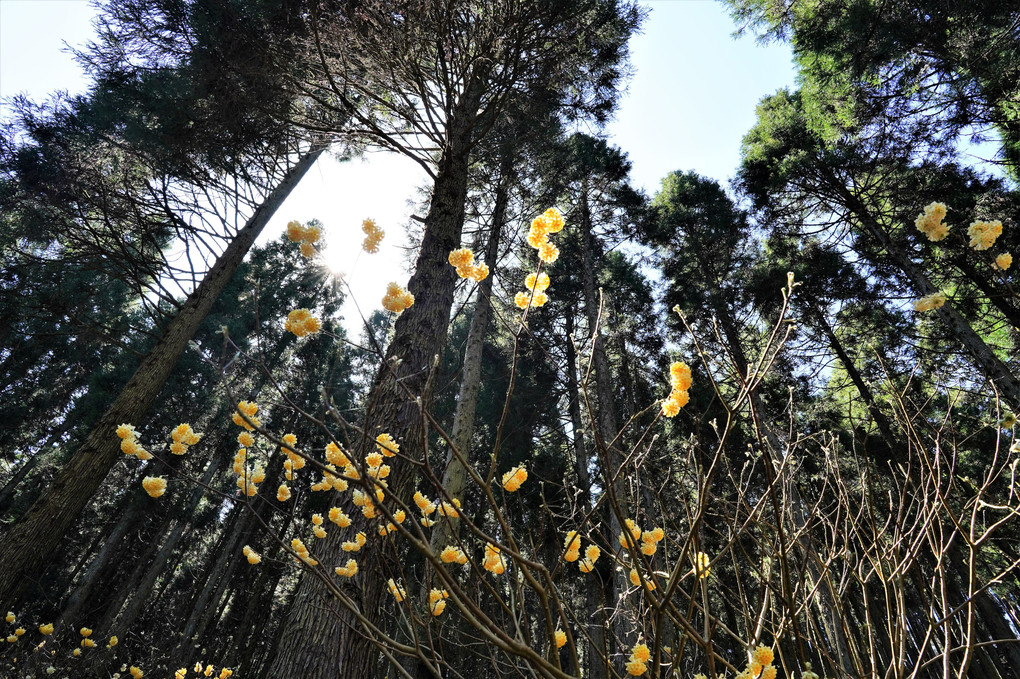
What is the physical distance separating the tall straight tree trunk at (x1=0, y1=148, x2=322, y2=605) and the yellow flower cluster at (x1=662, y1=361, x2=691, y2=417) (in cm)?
478

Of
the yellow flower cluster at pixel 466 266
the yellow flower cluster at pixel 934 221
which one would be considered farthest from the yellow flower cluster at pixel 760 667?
the yellow flower cluster at pixel 934 221

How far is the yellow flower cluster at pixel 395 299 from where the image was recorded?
1.35 metres

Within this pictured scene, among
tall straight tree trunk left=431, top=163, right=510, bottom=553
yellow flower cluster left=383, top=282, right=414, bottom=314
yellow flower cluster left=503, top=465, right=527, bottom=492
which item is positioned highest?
tall straight tree trunk left=431, top=163, right=510, bottom=553

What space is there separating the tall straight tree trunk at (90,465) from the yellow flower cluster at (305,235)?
4.06 meters

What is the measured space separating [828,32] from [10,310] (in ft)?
41.9

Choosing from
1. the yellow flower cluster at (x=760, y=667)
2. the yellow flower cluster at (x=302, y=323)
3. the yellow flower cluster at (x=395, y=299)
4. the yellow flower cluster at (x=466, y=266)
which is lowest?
the yellow flower cluster at (x=760, y=667)

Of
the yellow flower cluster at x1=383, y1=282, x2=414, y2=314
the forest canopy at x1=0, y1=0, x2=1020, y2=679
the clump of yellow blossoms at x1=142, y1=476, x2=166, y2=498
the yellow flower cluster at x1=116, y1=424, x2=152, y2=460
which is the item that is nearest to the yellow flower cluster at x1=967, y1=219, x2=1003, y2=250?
the forest canopy at x1=0, y1=0, x2=1020, y2=679

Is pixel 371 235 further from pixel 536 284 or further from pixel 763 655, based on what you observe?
pixel 763 655

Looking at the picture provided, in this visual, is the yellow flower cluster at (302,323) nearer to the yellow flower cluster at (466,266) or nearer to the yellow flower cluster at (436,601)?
the yellow flower cluster at (466,266)

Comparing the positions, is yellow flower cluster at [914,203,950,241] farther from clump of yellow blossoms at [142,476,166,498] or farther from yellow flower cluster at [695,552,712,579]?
clump of yellow blossoms at [142,476,166,498]

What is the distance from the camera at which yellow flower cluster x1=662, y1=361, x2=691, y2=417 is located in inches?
45.3

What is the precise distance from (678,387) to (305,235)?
1111 millimetres

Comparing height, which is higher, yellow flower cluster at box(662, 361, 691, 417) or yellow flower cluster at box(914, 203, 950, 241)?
yellow flower cluster at box(914, 203, 950, 241)

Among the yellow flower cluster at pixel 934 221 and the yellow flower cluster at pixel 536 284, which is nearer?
the yellow flower cluster at pixel 536 284
